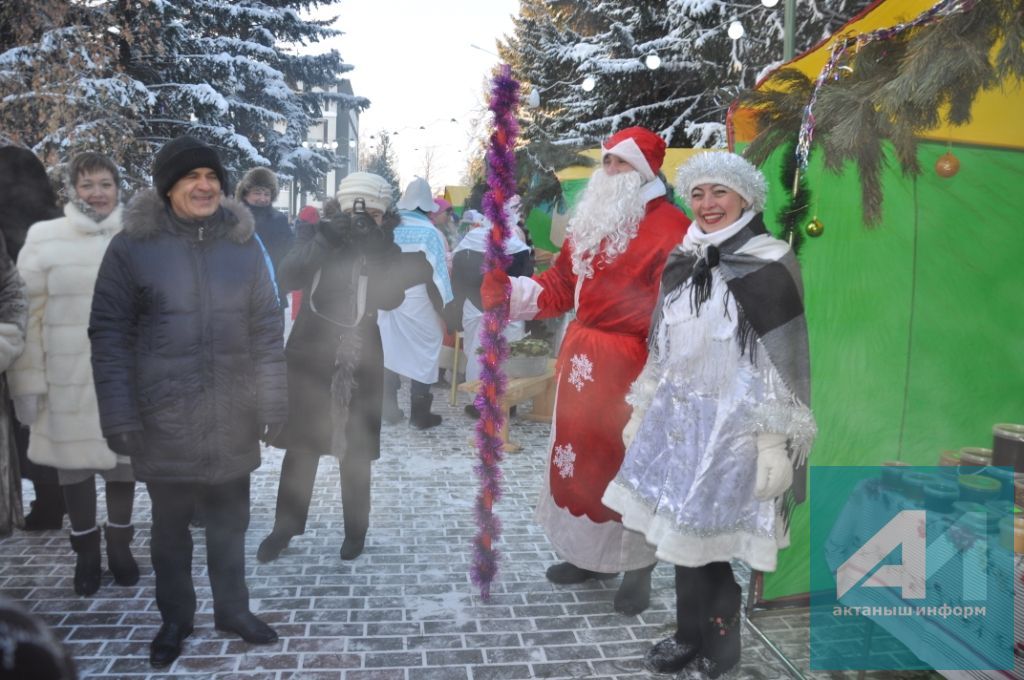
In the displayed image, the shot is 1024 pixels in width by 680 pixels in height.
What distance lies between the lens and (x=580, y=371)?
3.80m

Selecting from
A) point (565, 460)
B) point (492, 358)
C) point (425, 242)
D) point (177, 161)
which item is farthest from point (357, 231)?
point (425, 242)

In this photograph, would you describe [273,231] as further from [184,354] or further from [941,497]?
[941,497]

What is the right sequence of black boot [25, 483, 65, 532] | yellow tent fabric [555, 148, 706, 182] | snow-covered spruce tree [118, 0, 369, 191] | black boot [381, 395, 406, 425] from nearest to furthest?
1. black boot [25, 483, 65, 532]
2. black boot [381, 395, 406, 425]
3. yellow tent fabric [555, 148, 706, 182]
4. snow-covered spruce tree [118, 0, 369, 191]

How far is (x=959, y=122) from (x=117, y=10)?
14032 millimetres

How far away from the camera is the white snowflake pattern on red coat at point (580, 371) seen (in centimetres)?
376

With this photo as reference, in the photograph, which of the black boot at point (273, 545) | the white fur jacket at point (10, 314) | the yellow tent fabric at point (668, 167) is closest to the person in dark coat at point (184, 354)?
the white fur jacket at point (10, 314)

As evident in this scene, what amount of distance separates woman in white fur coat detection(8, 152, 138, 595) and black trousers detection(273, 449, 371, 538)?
32.7 inches

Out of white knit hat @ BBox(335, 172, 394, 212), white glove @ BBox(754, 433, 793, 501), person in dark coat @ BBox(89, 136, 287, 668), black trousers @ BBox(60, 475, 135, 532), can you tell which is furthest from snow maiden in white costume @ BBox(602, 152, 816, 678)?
black trousers @ BBox(60, 475, 135, 532)

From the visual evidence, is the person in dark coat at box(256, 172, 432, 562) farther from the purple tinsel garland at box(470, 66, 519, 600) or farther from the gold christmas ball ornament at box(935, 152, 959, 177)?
the gold christmas ball ornament at box(935, 152, 959, 177)

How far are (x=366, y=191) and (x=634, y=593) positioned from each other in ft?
8.51

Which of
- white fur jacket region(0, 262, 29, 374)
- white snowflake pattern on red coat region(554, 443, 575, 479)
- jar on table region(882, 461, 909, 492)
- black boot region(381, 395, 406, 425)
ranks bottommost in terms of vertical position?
black boot region(381, 395, 406, 425)

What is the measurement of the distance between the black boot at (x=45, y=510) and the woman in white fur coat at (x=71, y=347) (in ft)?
3.09

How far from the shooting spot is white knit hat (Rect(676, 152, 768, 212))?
3047 mm

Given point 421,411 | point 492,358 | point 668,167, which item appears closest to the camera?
point 492,358
